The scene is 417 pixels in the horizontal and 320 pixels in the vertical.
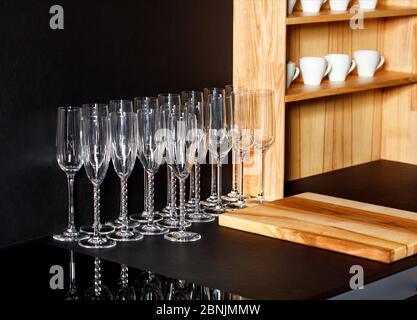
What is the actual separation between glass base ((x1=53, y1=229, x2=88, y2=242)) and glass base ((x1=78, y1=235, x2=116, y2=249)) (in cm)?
2

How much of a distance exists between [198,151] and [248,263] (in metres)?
0.40

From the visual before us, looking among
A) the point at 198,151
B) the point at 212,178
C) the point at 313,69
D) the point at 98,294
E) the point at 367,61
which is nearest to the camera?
the point at 98,294

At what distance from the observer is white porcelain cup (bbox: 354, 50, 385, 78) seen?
10.2 feet

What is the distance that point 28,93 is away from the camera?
2.19 meters

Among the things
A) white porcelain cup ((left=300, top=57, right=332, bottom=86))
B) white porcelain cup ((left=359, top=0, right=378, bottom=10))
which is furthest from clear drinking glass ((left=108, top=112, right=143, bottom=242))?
white porcelain cup ((left=359, top=0, right=378, bottom=10))

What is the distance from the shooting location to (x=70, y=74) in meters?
2.28

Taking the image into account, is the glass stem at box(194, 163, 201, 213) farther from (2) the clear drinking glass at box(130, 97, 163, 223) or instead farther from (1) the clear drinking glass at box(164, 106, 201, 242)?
(1) the clear drinking glass at box(164, 106, 201, 242)

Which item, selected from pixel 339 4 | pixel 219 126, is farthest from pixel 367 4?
pixel 219 126

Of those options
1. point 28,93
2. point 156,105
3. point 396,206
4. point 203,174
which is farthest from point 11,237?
point 396,206

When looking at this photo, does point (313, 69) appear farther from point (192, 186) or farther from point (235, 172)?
point (192, 186)

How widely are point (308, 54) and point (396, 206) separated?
0.63m

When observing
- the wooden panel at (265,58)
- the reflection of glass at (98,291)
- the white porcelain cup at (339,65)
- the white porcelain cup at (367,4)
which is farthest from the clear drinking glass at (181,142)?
the white porcelain cup at (367,4)

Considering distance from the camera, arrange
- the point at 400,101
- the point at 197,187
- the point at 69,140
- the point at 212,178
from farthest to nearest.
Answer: the point at 400,101, the point at 212,178, the point at 197,187, the point at 69,140

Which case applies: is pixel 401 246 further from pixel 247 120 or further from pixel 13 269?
pixel 13 269
